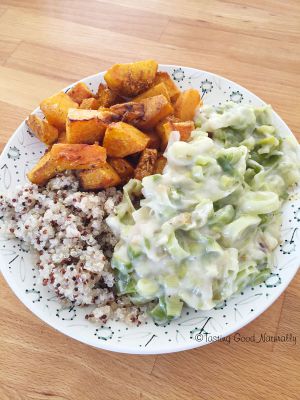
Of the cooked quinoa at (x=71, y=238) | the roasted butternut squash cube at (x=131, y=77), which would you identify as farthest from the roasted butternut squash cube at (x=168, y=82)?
the cooked quinoa at (x=71, y=238)

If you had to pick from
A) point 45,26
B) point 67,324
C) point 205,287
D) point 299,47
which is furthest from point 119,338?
point 45,26

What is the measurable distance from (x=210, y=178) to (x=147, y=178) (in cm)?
16

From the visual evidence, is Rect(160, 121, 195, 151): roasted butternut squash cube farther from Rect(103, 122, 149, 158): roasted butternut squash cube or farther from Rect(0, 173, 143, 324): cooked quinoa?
Rect(0, 173, 143, 324): cooked quinoa

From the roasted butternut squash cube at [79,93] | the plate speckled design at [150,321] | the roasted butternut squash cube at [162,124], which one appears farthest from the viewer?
the roasted butternut squash cube at [79,93]

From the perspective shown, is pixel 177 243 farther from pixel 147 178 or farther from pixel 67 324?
pixel 67 324

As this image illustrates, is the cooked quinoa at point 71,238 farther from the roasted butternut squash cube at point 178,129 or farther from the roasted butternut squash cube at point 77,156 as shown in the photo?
the roasted butternut squash cube at point 178,129

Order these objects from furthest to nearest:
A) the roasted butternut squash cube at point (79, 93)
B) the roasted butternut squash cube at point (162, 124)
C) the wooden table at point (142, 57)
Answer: the roasted butternut squash cube at point (79, 93) → the roasted butternut squash cube at point (162, 124) → the wooden table at point (142, 57)

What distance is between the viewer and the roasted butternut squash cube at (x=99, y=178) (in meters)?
1.11

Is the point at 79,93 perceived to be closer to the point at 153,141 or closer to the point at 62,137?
the point at 62,137

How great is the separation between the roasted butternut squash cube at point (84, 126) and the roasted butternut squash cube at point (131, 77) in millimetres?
160

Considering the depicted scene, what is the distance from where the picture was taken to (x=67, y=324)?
1.02 m

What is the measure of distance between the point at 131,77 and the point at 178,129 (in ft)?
0.72

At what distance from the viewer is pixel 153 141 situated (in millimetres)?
1229

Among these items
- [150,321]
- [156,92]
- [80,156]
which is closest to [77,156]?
[80,156]
